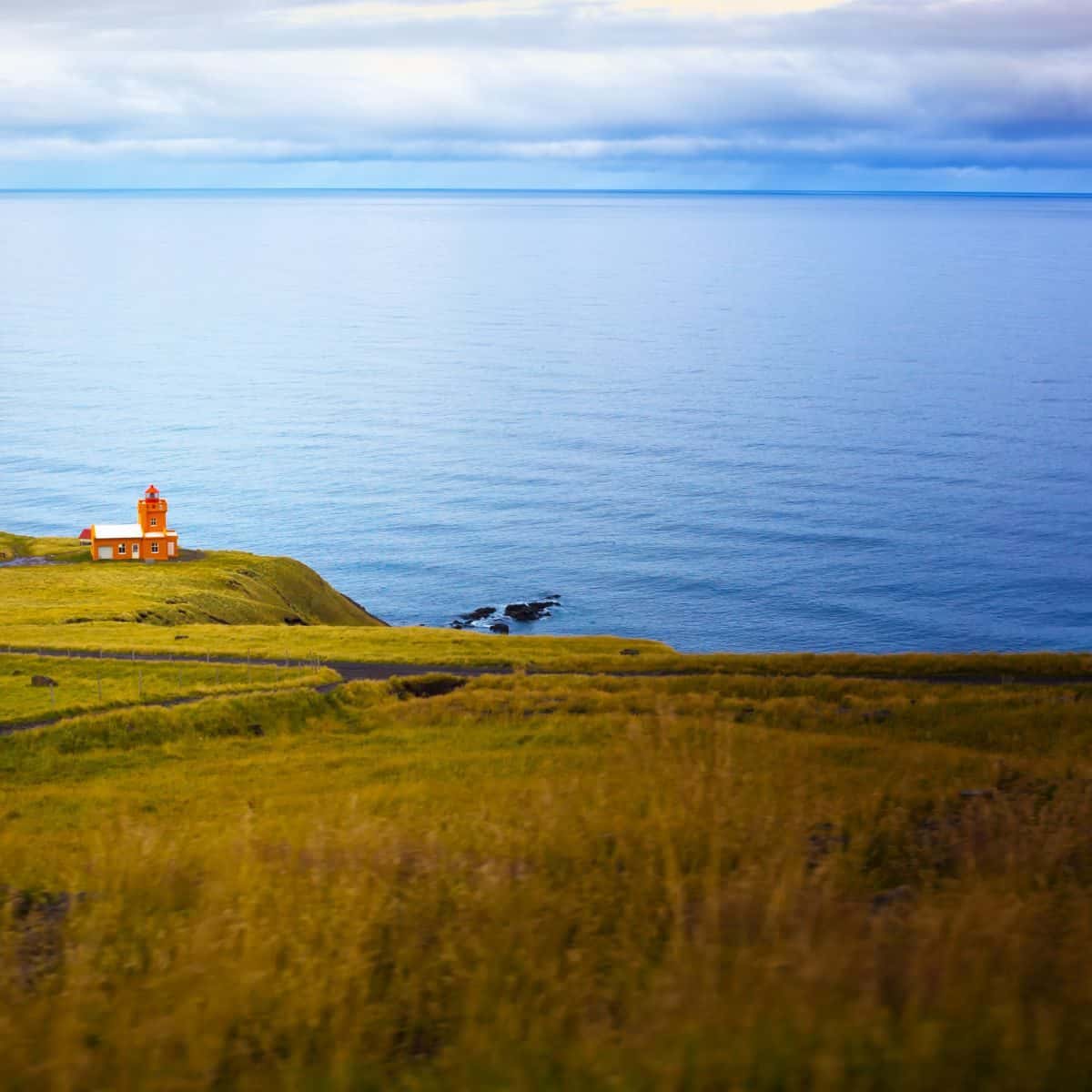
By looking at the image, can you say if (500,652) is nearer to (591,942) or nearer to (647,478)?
(591,942)

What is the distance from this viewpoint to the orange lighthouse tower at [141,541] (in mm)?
78938

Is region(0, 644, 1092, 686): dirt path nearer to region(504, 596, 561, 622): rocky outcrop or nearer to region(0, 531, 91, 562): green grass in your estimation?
region(0, 531, 91, 562): green grass

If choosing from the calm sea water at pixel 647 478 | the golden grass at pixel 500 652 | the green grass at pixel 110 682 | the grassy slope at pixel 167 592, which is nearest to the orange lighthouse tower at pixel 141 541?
the grassy slope at pixel 167 592

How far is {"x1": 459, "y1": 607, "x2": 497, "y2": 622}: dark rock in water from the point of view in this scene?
80062 millimetres

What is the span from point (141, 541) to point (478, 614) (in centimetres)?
2405

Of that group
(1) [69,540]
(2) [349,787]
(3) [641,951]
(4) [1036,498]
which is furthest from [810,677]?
(4) [1036,498]

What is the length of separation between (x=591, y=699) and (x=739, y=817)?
21.5 meters

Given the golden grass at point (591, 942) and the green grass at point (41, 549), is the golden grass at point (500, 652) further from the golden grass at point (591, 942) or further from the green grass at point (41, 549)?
the green grass at point (41, 549)

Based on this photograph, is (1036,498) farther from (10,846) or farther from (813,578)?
(10,846)

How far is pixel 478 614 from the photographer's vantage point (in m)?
81.0

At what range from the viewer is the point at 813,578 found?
84688mm

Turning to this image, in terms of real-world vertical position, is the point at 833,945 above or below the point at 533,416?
below

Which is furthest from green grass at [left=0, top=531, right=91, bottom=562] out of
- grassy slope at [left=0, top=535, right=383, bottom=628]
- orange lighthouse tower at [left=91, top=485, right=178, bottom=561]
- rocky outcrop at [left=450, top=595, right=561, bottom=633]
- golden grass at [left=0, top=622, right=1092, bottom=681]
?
golden grass at [left=0, top=622, right=1092, bottom=681]

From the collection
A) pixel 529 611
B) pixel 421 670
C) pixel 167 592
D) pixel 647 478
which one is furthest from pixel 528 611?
pixel 421 670
